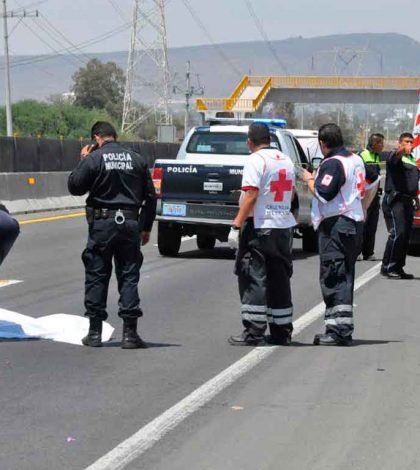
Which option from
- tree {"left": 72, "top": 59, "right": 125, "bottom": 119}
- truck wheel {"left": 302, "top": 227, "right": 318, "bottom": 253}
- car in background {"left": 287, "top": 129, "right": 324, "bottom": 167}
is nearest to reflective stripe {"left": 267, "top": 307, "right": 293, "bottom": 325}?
truck wheel {"left": 302, "top": 227, "right": 318, "bottom": 253}

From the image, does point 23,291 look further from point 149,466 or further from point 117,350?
point 149,466

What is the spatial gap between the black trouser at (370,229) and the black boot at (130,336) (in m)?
8.37

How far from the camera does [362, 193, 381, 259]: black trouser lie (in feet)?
56.6

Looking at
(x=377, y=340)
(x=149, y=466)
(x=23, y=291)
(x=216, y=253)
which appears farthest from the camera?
(x=216, y=253)

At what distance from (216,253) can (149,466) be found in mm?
12331

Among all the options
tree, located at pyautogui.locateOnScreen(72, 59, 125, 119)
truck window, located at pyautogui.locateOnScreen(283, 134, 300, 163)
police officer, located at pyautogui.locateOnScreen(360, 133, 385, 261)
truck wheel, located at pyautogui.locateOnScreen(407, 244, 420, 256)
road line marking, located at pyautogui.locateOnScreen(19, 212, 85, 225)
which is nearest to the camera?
police officer, located at pyautogui.locateOnScreen(360, 133, 385, 261)

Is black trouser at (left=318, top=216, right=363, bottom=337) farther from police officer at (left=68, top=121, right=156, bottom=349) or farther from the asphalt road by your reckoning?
police officer at (left=68, top=121, right=156, bottom=349)

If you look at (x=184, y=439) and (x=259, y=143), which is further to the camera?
(x=259, y=143)

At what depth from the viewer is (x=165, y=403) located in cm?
740

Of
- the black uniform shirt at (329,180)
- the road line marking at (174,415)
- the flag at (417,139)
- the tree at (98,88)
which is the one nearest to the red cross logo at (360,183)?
the black uniform shirt at (329,180)

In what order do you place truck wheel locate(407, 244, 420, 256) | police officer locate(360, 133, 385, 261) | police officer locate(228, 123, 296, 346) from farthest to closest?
truck wheel locate(407, 244, 420, 256)
police officer locate(360, 133, 385, 261)
police officer locate(228, 123, 296, 346)

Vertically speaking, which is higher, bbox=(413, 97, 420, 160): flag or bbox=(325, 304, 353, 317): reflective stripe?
bbox=(413, 97, 420, 160): flag

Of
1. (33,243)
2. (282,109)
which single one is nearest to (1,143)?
(33,243)

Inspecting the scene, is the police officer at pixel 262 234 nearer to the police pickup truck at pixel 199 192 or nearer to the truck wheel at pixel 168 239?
the police pickup truck at pixel 199 192
